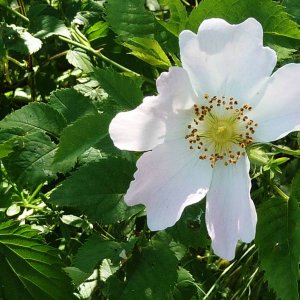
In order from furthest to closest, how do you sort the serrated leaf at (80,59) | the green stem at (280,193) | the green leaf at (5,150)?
1. the serrated leaf at (80,59)
2. the green leaf at (5,150)
3. the green stem at (280,193)

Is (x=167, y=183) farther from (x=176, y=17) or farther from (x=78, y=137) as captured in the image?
(x=176, y=17)

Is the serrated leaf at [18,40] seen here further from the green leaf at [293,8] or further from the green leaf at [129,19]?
the green leaf at [293,8]

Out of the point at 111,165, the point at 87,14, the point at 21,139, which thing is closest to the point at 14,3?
the point at 87,14

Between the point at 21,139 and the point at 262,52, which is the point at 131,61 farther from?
the point at 262,52

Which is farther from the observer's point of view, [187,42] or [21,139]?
[21,139]

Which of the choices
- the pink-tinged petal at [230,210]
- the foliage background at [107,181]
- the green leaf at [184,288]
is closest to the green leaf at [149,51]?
the foliage background at [107,181]

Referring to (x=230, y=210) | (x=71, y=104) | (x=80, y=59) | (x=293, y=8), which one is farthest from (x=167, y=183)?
(x=80, y=59)
